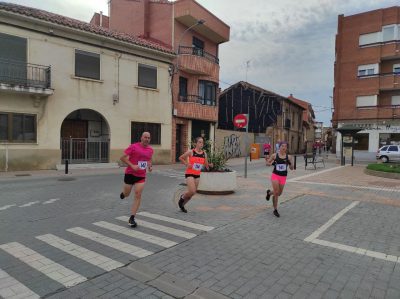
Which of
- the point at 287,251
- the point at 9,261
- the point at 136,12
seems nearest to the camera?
the point at 9,261

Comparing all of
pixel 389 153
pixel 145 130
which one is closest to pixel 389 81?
pixel 389 153

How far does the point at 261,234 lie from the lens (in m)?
5.55

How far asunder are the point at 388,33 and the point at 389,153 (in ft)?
41.0

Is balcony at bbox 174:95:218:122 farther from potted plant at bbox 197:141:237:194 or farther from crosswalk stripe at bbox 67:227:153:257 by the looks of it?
crosswalk stripe at bbox 67:227:153:257

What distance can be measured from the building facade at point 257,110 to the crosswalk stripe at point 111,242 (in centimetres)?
2468

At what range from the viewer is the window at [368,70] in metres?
30.6

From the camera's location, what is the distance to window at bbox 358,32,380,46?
30.5 meters

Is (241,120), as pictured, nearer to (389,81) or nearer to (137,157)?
(137,157)

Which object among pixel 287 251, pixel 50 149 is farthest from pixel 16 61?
pixel 287 251

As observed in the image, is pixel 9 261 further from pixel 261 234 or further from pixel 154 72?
pixel 154 72

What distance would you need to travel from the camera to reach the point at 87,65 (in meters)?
17.1

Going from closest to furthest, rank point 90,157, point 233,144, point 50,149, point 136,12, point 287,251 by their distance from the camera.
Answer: point 287,251 < point 50,149 < point 90,157 < point 136,12 < point 233,144

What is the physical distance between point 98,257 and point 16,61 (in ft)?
44.7

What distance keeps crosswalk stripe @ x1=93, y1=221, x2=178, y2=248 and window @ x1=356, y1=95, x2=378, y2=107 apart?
3177 centimetres
